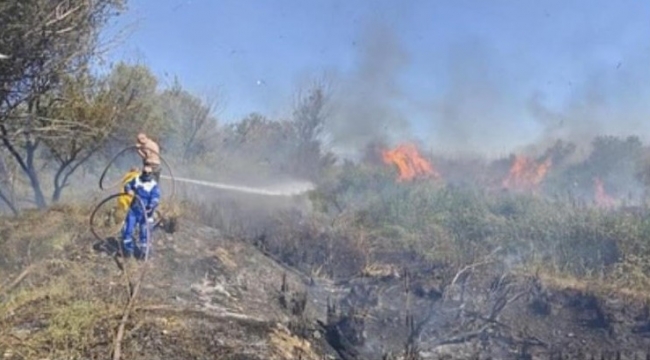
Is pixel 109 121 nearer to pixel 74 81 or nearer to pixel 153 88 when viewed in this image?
pixel 74 81

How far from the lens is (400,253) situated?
1661 cm

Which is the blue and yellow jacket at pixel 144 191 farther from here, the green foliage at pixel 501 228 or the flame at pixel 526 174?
the flame at pixel 526 174

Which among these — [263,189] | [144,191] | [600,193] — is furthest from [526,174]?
[144,191]

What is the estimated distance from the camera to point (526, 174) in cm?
3297

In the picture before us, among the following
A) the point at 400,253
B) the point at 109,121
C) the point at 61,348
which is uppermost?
the point at 109,121

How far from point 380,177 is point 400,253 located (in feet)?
34.9

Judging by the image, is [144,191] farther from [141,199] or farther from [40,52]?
[40,52]

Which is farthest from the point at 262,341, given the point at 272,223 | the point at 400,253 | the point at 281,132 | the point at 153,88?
the point at 281,132

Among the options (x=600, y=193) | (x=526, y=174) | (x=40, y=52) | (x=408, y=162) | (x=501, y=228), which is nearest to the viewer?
(x=40, y=52)

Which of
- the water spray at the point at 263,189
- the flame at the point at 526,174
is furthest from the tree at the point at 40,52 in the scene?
the flame at the point at 526,174

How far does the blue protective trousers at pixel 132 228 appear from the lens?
1008 cm

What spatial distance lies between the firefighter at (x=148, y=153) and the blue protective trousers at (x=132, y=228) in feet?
2.25

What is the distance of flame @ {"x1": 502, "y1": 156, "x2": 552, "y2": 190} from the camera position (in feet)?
104

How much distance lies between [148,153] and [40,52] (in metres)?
2.39
